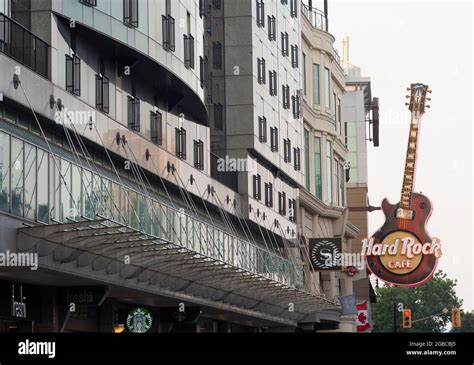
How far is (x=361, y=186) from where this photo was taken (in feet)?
431

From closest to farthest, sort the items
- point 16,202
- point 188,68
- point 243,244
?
point 16,202, point 188,68, point 243,244

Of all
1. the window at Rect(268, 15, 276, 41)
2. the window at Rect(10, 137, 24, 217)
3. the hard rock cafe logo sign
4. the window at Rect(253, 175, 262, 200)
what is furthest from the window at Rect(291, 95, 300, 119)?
the window at Rect(10, 137, 24, 217)

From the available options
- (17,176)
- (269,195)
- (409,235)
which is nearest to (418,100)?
(409,235)

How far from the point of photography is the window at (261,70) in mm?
67375

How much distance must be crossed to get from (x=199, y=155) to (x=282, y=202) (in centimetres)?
1794

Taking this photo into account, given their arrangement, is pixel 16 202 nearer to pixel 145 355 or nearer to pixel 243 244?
pixel 145 355

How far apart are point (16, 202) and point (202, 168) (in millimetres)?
26076

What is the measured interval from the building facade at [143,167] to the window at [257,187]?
52mm

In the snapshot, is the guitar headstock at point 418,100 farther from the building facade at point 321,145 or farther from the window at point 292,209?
the window at point 292,209

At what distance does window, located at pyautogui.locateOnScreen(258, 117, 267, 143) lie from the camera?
219 feet

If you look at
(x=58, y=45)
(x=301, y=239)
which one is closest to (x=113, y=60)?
(x=58, y=45)

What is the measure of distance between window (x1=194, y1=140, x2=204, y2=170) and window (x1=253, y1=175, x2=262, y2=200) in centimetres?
980

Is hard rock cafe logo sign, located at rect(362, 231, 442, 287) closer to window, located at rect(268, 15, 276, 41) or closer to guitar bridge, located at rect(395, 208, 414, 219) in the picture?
guitar bridge, located at rect(395, 208, 414, 219)

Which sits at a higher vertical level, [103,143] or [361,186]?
[361,186]
